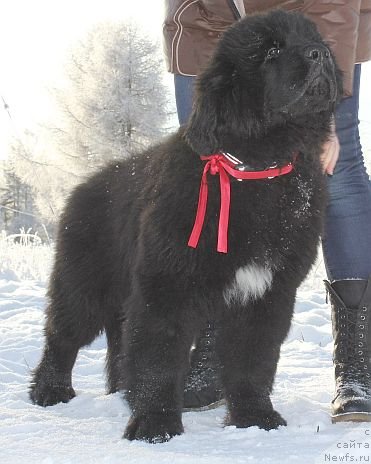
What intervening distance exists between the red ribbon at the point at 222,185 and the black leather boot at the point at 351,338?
656 mm

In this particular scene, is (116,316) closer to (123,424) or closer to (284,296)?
(123,424)

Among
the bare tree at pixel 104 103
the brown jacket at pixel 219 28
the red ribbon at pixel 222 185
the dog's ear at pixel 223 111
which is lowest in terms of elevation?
the bare tree at pixel 104 103

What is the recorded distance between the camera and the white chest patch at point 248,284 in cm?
224

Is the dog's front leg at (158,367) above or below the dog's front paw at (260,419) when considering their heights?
above

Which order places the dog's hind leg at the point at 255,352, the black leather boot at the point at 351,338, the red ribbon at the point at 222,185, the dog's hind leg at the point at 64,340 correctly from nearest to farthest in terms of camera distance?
the red ribbon at the point at 222,185
the dog's hind leg at the point at 255,352
the black leather boot at the point at 351,338
the dog's hind leg at the point at 64,340

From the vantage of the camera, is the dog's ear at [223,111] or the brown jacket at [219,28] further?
the brown jacket at [219,28]

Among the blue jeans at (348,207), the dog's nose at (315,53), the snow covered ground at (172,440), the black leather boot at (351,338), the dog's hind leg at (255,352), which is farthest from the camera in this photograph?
the blue jeans at (348,207)

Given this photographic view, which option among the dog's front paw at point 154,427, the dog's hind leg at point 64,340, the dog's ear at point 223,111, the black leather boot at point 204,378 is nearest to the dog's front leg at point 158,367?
the dog's front paw at point 154,427

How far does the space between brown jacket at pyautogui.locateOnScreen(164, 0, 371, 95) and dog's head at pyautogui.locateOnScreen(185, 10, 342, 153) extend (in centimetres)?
21

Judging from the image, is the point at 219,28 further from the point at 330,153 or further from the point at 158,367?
the point at 158,367

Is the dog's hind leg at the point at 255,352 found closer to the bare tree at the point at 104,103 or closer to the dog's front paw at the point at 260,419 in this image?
the dog's front paw at the point at 260,419

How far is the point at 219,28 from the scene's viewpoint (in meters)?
2.90

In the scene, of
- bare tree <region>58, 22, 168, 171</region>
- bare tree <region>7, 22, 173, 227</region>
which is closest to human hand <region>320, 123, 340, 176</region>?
bare tree <region>7, 22, 173, 227</region>

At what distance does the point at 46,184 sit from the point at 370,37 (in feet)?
69.9
